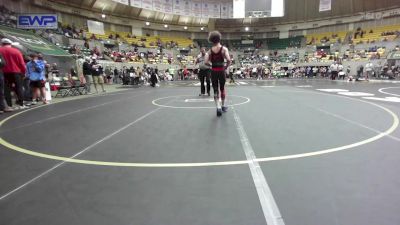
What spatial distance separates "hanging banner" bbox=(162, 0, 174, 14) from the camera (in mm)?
39497

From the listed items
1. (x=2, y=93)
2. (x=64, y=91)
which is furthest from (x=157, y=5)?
(x=2, y=93)

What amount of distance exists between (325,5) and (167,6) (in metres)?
20.3

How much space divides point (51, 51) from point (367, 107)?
16450mm

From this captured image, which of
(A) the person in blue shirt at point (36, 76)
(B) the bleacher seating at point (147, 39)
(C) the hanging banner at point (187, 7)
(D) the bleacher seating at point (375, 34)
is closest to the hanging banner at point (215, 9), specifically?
(C) the hanging banner at point (187, 7)

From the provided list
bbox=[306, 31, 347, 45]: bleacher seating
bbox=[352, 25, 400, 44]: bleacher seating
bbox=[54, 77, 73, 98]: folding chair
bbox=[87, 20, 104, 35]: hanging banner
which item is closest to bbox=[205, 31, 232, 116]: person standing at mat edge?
bbox=[54, 77, 73, 98]: folding chair

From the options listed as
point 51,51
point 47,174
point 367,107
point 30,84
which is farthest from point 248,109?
point 51,51

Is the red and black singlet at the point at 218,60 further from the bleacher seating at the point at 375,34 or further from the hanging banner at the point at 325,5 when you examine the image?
the hanging banner at the point at 325,5

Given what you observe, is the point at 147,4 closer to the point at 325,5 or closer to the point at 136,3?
the point at 136,3

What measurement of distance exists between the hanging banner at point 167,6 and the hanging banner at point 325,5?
19330 mm

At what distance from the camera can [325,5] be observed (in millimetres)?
38219

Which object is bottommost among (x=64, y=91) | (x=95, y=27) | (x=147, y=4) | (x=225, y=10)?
(x=64, y=91)

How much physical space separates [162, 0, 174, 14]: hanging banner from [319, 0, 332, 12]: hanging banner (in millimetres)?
19330

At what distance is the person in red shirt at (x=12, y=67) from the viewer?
25.6ft

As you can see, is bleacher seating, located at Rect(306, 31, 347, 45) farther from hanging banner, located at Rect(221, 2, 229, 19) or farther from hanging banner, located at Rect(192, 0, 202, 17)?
hanging banner, located at Rect(192, 0, 202, 17)
